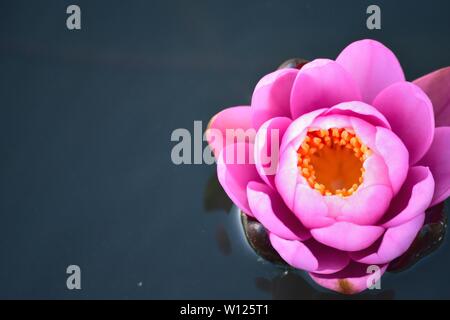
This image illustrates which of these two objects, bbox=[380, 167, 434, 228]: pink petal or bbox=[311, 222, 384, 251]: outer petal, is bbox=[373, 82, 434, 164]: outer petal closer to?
bbox=[380, 167, 434, 228]: pink petal

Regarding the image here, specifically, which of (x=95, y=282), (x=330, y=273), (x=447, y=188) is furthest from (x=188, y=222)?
(x=447, y=188)

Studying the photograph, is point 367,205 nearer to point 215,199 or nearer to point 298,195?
point 298,195

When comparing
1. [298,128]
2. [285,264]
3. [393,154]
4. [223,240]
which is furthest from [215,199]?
[393,154]

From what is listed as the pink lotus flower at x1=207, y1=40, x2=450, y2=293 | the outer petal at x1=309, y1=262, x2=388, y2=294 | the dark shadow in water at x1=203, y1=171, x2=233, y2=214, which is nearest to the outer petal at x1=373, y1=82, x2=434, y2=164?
the pink lotus flower at x1=207, y1=40, x2=450, y2=293

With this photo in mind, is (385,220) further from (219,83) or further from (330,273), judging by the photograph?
(219,83)

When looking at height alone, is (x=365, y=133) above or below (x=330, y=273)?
above

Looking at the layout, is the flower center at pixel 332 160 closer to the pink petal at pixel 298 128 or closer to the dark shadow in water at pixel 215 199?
the pink petal at pixel 298 128

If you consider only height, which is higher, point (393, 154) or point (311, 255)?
point (393, 154)
